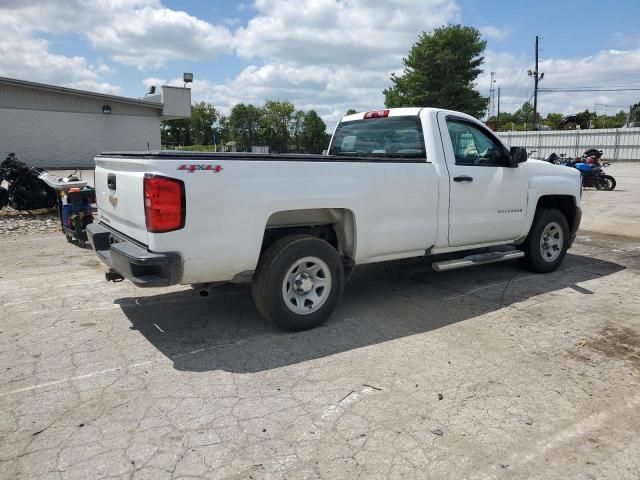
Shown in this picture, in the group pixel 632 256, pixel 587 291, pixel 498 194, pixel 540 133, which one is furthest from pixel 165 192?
pixel 540 133

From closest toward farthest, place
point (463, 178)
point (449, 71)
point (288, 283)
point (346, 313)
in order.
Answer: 1. point (288, 283)
2. point (346, 313)
3. point (463, 178)
4. point (449, 71)

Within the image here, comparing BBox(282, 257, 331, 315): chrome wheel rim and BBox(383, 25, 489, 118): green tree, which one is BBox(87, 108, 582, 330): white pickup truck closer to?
BBox(282, 257, 331, 315): chrome wheel rim

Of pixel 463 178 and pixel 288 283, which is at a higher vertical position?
pixel 463 178

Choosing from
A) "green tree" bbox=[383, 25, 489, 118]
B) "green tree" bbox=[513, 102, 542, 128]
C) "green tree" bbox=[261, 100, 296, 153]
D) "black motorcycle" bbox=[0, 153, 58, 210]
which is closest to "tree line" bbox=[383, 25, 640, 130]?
"green tree" bbox=[383, 25, 489, 118]

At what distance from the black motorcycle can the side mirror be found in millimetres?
9307

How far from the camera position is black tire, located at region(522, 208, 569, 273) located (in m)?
6.61

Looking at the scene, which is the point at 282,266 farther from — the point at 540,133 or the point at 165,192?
the point at 540,133

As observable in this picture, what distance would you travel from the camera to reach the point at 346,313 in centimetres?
516

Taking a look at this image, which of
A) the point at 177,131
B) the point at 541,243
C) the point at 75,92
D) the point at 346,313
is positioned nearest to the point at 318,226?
the point at 346,313

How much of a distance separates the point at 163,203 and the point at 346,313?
7.38 ft

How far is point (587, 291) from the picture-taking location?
6012mm

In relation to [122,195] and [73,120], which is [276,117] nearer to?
[73,120]

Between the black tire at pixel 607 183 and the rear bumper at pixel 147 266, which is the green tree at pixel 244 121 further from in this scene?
the rear bumper at pixel 147 266

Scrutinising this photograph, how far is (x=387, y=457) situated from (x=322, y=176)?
240 centimetres
